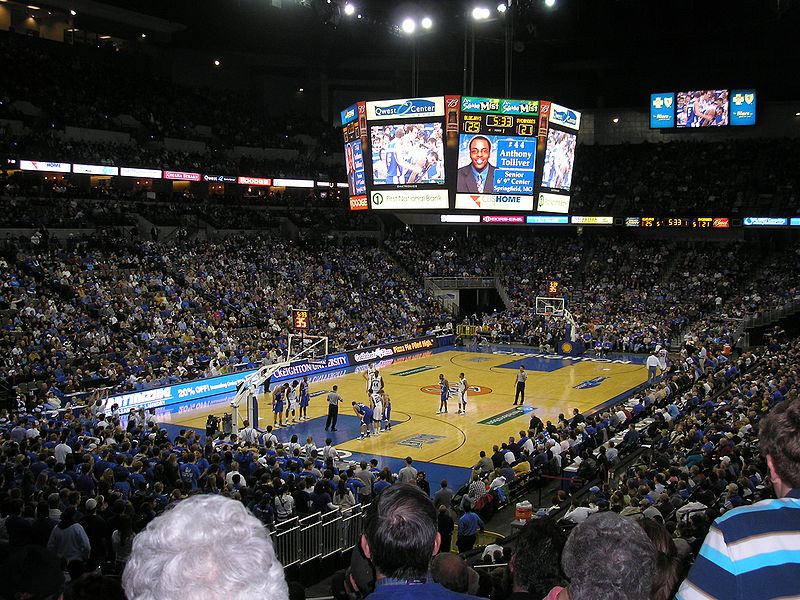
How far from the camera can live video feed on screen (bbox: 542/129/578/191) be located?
31.3m

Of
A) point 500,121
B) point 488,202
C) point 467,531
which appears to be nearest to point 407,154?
point 488,202

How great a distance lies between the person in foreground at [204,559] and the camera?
215 cm

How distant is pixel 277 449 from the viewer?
58.4ft

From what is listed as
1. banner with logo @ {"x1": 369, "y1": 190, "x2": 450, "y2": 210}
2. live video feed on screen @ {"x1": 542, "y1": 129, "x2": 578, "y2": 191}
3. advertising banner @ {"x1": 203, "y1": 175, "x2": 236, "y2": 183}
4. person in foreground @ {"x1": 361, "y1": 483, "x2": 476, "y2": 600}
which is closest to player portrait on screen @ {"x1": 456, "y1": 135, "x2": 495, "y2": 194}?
banner with logo @ {"x1": 369, "y1": 190, "x2": 450, "y2": 210}

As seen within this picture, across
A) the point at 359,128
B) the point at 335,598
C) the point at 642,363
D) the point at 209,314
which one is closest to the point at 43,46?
the point at 209,314

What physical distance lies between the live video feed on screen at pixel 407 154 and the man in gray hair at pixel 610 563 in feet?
90.1

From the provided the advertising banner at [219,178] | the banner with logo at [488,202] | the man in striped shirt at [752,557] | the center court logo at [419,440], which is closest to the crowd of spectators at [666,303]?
the banner with logo at [488,202]

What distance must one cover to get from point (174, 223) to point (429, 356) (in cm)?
1640

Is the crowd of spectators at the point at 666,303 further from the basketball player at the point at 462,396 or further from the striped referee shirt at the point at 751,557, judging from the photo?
the striped referee shirt at the point at 751,557

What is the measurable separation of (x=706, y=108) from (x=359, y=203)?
2826 cm

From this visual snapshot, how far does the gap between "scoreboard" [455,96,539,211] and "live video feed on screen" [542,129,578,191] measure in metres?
0.84

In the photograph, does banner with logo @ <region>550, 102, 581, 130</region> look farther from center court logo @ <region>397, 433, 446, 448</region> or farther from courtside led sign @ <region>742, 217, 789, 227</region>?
courtside led sign @ <region>742, 217, 789, 227</region>

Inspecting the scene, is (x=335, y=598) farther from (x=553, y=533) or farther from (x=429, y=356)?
(x=429, y=356)

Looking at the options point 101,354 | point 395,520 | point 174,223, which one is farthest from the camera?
point 174,223
